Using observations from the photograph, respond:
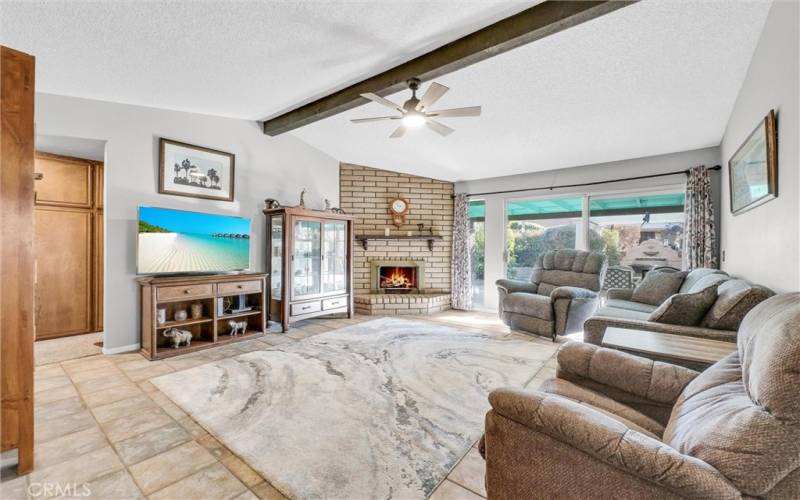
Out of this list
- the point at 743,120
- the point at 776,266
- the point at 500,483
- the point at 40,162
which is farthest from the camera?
the point at 40,162

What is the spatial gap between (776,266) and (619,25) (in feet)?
5.52

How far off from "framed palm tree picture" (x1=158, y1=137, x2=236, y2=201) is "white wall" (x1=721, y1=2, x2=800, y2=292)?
459cm

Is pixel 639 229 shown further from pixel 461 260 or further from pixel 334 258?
pixel 334 258

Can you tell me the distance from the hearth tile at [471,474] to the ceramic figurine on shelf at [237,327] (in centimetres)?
302

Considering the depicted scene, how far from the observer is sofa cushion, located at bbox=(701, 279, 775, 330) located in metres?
1.75

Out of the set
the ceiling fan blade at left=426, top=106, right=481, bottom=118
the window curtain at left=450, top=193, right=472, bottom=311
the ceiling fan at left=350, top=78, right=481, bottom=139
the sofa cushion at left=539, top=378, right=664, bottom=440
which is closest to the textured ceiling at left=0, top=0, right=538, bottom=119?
the ceiling fan at left=350, top=78, right=481, bottom=139

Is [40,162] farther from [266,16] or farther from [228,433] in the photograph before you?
[228,433]

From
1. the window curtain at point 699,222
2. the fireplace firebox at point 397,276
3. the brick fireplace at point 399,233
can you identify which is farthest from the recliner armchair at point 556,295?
the fireplace firebox at point 397,276

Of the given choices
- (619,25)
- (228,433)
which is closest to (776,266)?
(619,25)

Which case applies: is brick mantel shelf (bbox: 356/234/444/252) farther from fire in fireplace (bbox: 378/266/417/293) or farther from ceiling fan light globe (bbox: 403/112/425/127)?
ceiling fan light globe (bbox: 403/112/425/127)

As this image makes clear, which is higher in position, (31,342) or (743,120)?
(743,120)

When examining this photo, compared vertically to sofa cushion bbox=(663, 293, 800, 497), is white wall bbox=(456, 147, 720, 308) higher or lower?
higher

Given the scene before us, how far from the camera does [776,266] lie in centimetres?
183

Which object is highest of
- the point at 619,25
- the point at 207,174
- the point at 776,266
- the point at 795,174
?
the point at 619,25
